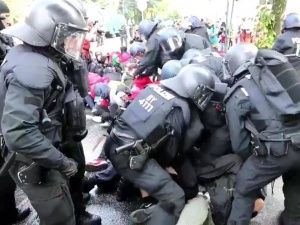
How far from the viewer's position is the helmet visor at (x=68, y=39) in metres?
2.12

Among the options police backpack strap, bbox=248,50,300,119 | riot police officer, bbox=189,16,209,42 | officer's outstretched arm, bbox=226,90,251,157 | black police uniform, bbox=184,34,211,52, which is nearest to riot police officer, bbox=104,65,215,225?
officer's outstretched arm, bbox=226,90,251,157

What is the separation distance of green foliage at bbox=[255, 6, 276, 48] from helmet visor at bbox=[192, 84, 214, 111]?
4862mm

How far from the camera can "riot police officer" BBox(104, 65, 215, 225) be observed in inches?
106

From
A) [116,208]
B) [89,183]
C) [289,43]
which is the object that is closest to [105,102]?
[89,183]

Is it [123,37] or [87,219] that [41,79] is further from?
[123,37]

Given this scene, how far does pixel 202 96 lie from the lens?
2760mm

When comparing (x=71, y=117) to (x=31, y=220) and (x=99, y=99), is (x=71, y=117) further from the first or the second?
(x=99, y=99)

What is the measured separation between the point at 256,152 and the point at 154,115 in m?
0.83

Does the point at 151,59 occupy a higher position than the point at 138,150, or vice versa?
the point at 138,150

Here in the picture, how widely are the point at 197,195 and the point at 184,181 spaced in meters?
0.17

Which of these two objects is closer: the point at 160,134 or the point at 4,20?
the point at 160,134

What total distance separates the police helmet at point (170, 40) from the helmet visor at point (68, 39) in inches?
109

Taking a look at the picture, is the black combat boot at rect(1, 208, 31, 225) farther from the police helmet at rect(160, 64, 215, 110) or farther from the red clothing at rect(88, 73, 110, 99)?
the red clothing at rect(88, 73, 110, 99)

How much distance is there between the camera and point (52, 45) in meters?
2.13
